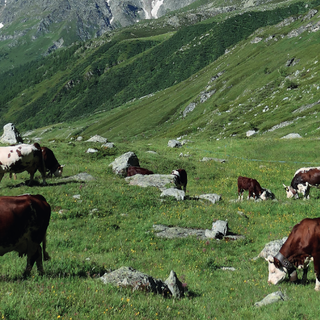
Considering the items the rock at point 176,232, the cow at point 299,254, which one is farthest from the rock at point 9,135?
the cow at point 299,254

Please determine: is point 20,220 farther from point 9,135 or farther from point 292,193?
point 9,135

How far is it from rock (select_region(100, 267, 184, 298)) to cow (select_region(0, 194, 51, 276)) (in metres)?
2.19

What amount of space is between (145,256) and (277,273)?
18.9 feet

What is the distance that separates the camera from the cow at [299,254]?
10.7m

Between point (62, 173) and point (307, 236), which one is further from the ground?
point (62, 173)

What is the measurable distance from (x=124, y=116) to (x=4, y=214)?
182m

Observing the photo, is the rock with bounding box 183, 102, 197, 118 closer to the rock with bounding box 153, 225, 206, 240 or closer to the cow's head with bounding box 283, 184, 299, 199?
the cow's head with bounding box 283, 184, 299, 199

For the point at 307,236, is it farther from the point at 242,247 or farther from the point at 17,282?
the point at 17,282

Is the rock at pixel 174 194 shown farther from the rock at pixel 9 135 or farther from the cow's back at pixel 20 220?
the rock at pixel 9 135

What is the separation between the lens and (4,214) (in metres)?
8.53

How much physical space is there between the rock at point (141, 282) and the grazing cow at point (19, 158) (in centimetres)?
1427

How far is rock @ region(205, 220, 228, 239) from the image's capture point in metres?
16.3

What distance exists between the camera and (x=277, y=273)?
11.5 meters

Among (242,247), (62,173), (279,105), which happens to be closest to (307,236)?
(242,247)
